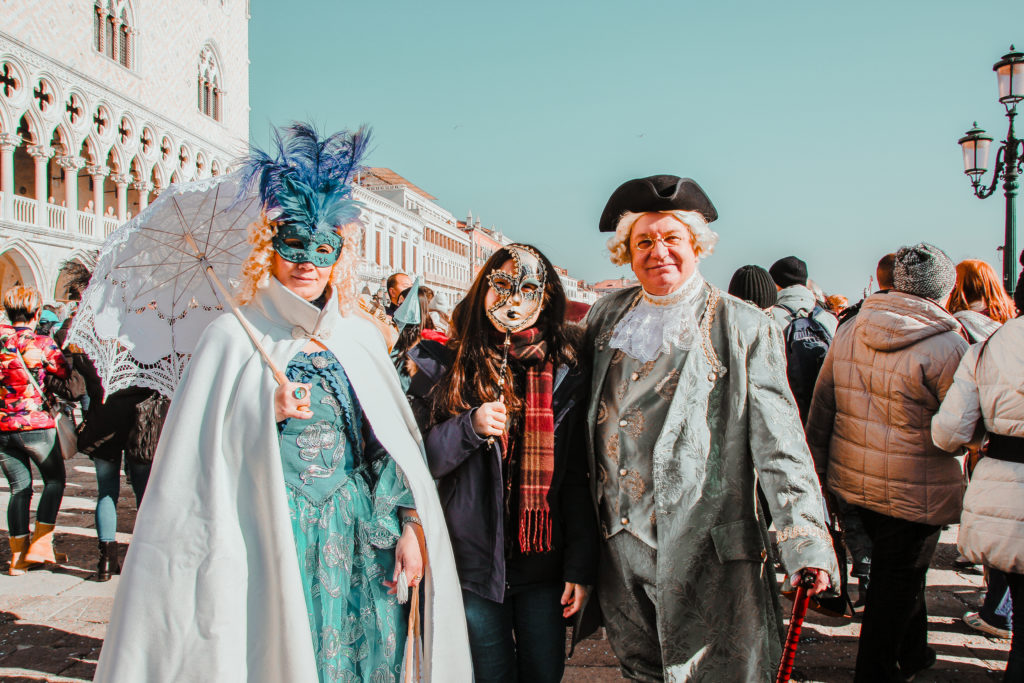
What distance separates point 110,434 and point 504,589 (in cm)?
356

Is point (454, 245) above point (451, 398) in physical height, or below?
above

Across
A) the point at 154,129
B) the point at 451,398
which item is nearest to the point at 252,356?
the point at 451,398

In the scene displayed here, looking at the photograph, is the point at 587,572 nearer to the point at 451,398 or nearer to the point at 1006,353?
the point at 451,398

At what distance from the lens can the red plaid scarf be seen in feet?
7.12

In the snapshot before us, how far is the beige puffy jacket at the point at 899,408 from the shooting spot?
2.92 metres

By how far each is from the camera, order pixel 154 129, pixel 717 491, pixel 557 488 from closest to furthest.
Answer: pixel 717 491, pixel 557 488, pixel 154 129

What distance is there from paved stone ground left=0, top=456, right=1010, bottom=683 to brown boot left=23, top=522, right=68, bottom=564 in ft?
0.31

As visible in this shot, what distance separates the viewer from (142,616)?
6.26 ft

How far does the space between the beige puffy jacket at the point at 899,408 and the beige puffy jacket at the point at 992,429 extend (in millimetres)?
158

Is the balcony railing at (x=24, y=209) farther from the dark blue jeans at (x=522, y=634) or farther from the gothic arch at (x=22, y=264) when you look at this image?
the dark blue jeans at (x=522, y=634)

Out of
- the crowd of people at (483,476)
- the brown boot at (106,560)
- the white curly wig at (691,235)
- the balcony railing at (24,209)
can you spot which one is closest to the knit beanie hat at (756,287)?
the crowd of people at (483,476)

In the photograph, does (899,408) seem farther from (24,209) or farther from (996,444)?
(24,209)

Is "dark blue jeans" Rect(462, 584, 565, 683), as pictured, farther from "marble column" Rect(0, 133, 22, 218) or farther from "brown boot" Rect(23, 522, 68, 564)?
"marble column" Rect(0, 133, 22, 218)

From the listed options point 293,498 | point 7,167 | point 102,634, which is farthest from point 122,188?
point 293,498
